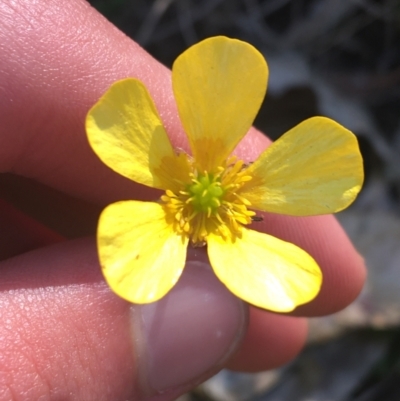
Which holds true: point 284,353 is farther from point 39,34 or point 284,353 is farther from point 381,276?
point 39,34

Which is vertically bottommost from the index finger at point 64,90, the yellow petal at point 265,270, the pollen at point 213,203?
the yellow petal at point 265,270

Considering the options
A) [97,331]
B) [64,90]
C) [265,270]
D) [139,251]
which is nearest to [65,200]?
[64,90]

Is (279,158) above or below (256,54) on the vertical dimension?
below

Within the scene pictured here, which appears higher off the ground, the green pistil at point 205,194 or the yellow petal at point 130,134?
the yellow petal at point 130,134

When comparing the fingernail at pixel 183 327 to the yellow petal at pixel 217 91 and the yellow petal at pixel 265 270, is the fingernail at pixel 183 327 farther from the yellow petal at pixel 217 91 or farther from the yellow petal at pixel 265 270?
the yellow petal at pixel 217 91

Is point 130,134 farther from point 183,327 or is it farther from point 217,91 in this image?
point 183,327

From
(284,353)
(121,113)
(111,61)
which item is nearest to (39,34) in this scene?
(111,61)

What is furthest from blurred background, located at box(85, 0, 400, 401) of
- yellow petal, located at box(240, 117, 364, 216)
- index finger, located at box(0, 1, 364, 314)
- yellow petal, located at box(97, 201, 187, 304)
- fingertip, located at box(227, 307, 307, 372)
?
yellow petal, located at box(97, 201, 187, 304)

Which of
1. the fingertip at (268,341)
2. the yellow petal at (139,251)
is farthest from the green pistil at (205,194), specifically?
the fingertip at (268,341)
